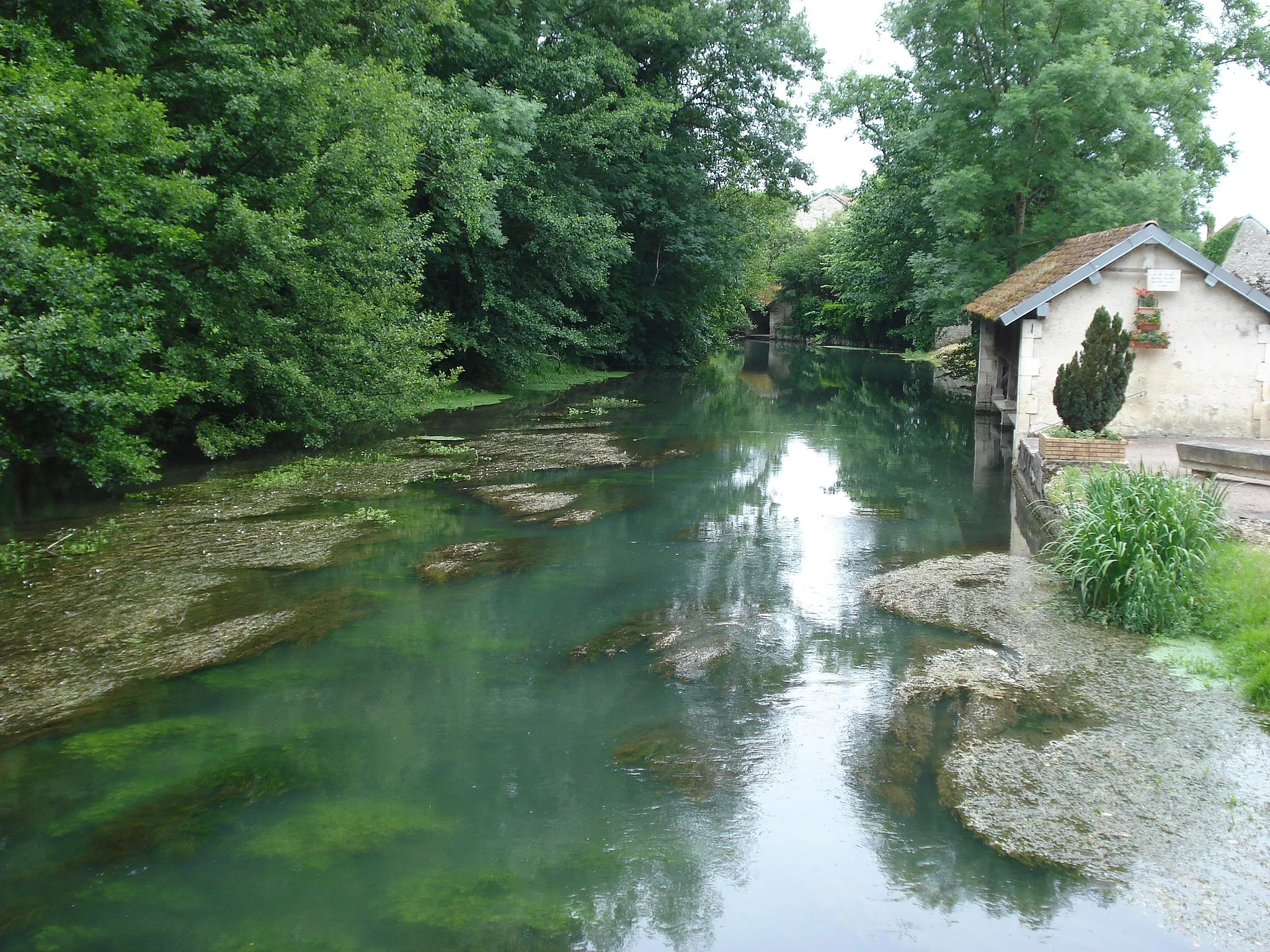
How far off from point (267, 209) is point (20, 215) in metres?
4.33

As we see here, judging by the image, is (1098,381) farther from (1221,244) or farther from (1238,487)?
(1221,244)

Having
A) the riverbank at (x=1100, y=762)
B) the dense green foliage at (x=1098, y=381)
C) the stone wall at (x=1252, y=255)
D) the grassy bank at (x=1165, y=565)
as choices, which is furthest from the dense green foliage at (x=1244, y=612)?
the stone wall at (x=1252, y=255)

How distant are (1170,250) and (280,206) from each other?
13.4 metres

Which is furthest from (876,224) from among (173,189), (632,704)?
(632,704)

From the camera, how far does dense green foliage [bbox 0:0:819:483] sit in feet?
31.5

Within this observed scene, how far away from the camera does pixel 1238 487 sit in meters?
9.62

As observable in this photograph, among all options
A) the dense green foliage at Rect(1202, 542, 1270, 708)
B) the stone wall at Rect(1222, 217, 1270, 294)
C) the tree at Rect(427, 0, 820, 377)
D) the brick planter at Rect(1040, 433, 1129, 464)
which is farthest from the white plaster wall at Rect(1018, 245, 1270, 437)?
the stone wall at Rect(1222, 217, 1270, 294)

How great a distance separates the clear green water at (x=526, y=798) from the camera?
4051 mm

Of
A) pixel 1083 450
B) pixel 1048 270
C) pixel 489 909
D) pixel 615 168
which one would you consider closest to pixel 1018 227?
pixel 1048 270

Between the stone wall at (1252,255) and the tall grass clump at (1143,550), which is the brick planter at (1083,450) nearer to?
the tall grass clump at (1143,550)

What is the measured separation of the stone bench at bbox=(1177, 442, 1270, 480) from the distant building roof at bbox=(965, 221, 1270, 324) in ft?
18.7

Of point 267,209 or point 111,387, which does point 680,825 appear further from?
point 267,209

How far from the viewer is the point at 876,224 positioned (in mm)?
30703

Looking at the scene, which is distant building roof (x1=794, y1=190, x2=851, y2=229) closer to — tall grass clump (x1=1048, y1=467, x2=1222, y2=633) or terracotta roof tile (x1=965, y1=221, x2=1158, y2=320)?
terracotta roof tile (x1=965, y1=221, x2=1158, y2=320)
